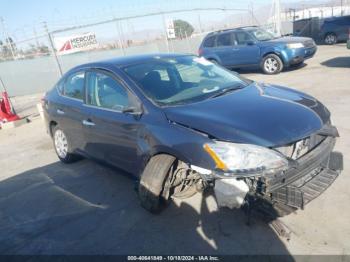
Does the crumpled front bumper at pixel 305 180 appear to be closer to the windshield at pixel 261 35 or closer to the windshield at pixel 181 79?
the windshield at pixel 181 79

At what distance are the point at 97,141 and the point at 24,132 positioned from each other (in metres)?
5.45

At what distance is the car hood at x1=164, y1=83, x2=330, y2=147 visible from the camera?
2.85m

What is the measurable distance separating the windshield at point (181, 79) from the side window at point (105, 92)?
226mm

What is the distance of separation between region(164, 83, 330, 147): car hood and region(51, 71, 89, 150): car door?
5.94 ft

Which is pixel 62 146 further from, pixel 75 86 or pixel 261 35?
pixel 261 35

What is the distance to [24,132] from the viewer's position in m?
8.84

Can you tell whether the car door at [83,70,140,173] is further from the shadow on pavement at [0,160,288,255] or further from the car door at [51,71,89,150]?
the shadow on pavement at [0,160,288,255]

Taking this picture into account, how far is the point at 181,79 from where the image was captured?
412 cm

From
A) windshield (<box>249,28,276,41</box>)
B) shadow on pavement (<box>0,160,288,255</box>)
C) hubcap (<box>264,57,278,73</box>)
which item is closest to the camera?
shadow on pavement (<box>0,160,288,255</box>)

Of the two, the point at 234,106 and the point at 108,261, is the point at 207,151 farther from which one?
the point at 108,261

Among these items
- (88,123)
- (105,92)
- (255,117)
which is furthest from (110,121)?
(255,117)

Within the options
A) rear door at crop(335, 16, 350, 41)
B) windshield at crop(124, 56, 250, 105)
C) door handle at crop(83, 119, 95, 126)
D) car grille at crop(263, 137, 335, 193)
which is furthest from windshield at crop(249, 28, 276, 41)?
car grille at crop(263, 137, 335, 193)

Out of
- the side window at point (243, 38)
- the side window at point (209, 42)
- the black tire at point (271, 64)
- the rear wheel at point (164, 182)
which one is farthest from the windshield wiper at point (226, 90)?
the side window at point (209, 42)

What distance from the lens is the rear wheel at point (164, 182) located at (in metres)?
3.35
